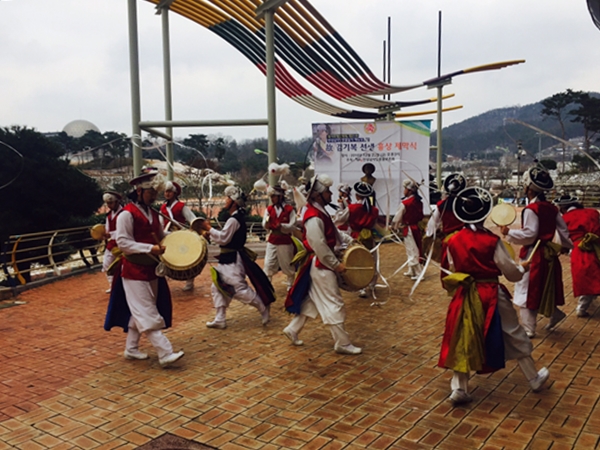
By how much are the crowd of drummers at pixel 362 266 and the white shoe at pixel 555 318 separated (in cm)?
1

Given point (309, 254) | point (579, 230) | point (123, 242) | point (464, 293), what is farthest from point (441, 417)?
point (579, 230)

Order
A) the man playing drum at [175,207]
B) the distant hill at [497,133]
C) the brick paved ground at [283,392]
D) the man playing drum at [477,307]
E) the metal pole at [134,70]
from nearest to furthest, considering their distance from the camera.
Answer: the brick paved ground at [283,392]
the man playing drum at [477,307]
the man playing drum at [175,207]
the metal pole at [134,70]
the distant hill at [497,133]

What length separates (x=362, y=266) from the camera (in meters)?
5.43

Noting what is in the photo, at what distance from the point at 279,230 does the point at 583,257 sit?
3950 millimetres

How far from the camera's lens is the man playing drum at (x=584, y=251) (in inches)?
246

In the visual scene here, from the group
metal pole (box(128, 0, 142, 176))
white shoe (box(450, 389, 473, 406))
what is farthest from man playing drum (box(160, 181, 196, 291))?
white shoe (box(450, 389, 473, 406))

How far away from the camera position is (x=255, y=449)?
11.3 ft

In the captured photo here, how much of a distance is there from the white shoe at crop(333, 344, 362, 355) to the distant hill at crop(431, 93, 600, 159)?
2780 centimetres

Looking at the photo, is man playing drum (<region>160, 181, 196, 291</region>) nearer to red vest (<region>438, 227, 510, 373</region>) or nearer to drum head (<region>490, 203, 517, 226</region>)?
drum head (<region>490, 203, 517, 226</region>)

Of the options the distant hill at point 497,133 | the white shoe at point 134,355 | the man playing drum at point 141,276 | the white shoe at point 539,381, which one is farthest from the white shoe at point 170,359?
the distant hill at point 497,133

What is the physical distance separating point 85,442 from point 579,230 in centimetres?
586

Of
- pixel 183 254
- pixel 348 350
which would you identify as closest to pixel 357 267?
pixel 348 350

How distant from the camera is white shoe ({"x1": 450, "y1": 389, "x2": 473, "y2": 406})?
397 centimetres

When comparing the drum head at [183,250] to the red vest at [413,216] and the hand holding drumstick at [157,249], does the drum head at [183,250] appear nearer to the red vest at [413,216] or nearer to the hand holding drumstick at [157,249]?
the hand holding drumstick at [157,249]
